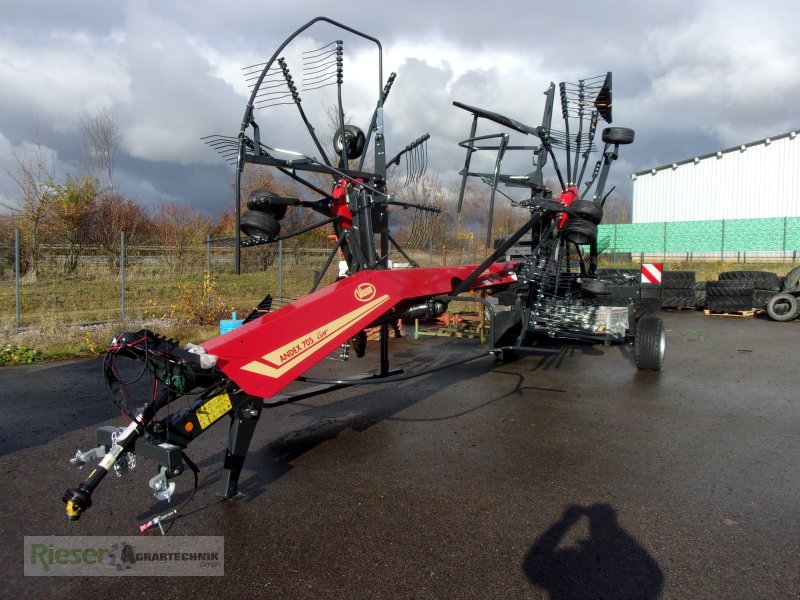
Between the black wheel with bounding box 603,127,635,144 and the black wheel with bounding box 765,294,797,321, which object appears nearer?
the black wheel with bounding box 603,127,635,144

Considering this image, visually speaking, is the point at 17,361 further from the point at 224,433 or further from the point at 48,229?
the point at 48,229

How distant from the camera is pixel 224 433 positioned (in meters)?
5.33

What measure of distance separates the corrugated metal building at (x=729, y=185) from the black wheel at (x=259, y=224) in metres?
35.2

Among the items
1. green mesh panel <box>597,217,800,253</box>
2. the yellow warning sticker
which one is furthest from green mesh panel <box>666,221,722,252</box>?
the yellow warning sticker

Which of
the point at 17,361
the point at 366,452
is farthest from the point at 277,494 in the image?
the point at 17,361

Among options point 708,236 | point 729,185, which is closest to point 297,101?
point 708,236

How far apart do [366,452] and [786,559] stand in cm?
297

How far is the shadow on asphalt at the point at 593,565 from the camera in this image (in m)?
2.89

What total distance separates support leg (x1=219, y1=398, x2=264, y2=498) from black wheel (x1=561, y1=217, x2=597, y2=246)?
4399 millimetres

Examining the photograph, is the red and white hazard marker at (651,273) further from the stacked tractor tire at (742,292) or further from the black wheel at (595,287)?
the stacked tractor tire at (742,292)

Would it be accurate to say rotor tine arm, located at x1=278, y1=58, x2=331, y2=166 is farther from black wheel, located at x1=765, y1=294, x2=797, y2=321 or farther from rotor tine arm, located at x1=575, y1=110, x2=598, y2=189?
black wheel, located at x1=765, y1=294, x2=797, y2=321

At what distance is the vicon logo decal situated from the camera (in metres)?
3.97

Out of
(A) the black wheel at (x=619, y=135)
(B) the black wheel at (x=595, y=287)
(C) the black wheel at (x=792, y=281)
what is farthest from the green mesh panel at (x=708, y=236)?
(B) the black wheel at (x=595, y=287)

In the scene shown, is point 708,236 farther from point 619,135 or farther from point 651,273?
point 619,135
